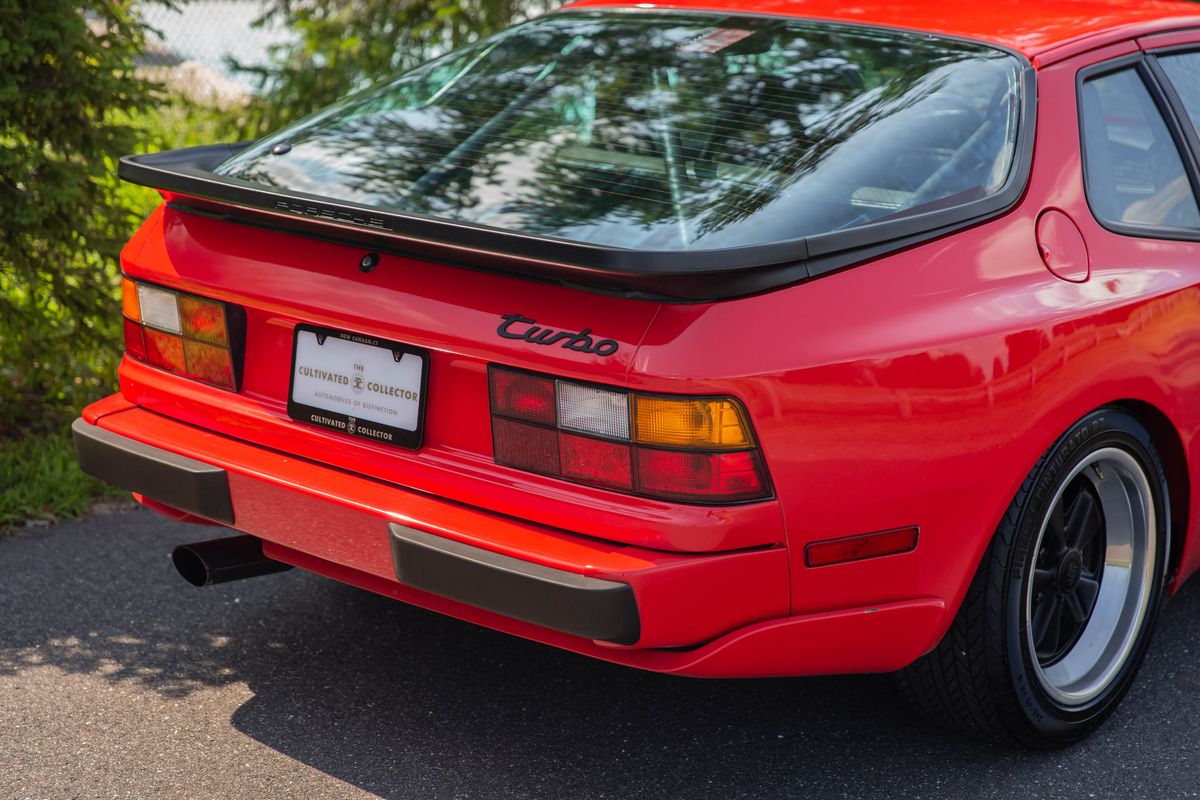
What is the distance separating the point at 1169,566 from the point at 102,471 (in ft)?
8.12

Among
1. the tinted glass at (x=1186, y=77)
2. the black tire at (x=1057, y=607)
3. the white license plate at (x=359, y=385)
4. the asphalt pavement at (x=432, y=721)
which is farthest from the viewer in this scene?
the tinted glass at (x=1186, y=77)

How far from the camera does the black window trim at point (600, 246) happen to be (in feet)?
6.98

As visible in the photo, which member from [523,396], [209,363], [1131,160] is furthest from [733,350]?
[1131,160]

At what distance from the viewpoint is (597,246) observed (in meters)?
2.12

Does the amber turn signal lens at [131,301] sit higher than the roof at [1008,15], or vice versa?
the roof at [1008,15]

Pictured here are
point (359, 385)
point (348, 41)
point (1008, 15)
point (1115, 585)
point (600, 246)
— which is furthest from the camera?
point (348, 41)

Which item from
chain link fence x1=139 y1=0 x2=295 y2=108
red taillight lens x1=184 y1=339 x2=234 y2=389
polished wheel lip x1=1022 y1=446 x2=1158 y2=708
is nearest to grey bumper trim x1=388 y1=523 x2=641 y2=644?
red taillight lens x1=184 y1=339 x2=234 y2=389

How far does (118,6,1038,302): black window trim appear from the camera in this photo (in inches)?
83.8

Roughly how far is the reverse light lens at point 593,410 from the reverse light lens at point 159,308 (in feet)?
3.23

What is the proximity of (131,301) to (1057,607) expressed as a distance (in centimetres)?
218

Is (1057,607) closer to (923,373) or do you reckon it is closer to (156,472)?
(923,373)

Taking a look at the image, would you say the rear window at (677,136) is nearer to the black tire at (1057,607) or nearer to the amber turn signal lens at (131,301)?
the amber turn signal lens at (131,301)

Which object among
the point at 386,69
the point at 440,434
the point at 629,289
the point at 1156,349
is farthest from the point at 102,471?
the point at 386,69

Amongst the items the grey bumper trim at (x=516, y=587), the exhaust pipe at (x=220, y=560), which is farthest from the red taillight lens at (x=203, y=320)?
the grey bumper trim at (x=516, y=587)
